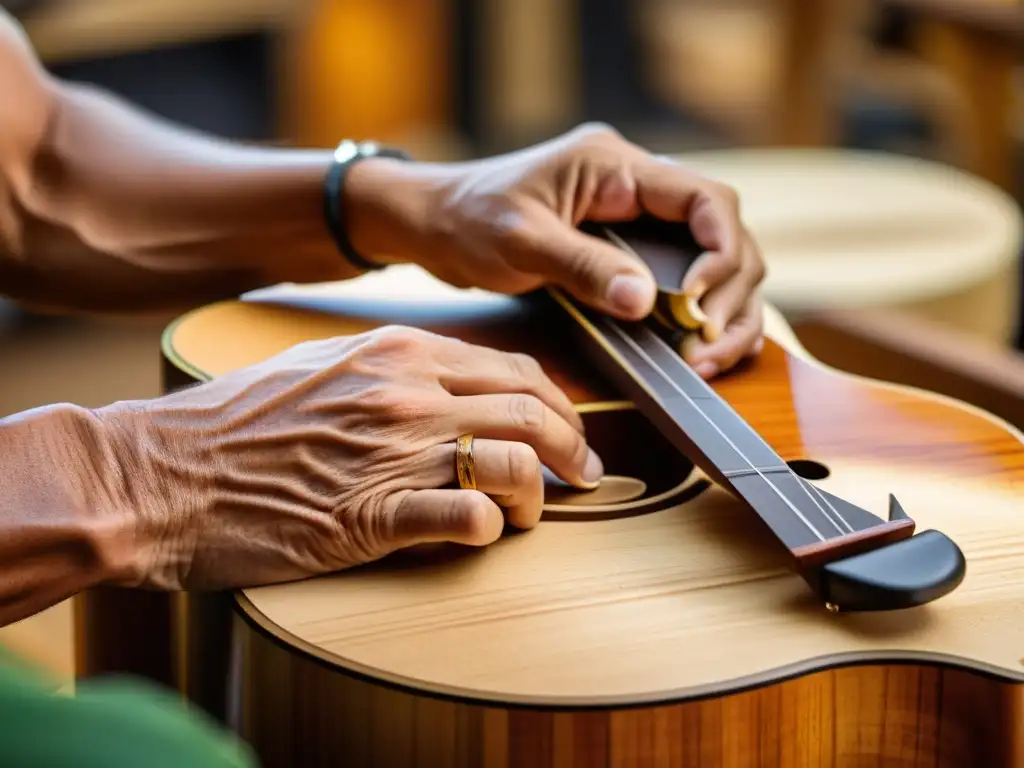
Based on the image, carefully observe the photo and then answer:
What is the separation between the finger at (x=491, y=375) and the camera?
0.78m

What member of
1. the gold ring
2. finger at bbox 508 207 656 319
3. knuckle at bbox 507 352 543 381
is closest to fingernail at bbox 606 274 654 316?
finger at bbox 508 207 656 319

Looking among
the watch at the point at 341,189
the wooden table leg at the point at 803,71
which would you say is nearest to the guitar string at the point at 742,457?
the watch at the point at 341,189

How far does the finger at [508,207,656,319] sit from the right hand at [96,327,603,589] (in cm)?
16

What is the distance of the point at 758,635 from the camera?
64 cm

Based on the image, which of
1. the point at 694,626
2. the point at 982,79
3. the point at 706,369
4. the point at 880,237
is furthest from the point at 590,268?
the point at 982,79

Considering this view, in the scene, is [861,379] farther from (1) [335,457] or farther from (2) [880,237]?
(2) [880,237]

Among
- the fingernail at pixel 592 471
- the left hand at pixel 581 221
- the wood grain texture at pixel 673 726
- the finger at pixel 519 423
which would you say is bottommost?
the wood grain texture at pixel 673 726

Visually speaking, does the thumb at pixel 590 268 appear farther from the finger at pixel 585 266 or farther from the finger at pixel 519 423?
the finger at pixel 519 423

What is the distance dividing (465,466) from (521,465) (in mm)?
32

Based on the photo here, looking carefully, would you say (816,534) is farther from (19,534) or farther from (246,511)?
(19,534)

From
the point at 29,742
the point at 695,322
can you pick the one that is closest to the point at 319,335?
the point at 695,322

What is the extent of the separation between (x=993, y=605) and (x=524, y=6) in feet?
12.4

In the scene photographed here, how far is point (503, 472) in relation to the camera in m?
0.71

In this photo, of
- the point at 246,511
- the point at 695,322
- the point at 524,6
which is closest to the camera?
the point at 246,511
